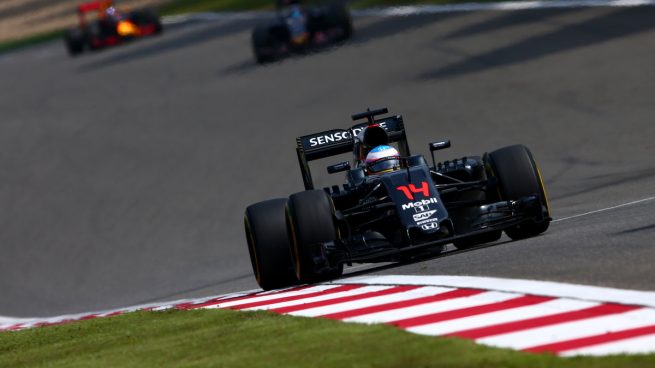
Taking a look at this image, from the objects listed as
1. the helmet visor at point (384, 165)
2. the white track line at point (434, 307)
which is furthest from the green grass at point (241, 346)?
the helmet visor at point (384, 165)

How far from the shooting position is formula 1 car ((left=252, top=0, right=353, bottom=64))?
33.4m

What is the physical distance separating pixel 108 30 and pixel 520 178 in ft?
113

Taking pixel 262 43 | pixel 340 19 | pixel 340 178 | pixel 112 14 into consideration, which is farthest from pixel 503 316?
pixel 112 14

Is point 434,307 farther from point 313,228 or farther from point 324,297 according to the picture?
point 313,228

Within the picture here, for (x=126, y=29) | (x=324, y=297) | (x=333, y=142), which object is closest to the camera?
(x=324, y=297)

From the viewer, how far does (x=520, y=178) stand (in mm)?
12922

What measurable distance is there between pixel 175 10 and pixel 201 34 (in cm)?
1429

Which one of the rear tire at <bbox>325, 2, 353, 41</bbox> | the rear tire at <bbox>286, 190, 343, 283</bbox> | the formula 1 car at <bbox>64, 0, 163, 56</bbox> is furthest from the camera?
the formula 1 car at <bbox>64, 0, 163, 56</bbox>

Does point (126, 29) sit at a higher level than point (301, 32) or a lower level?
higher

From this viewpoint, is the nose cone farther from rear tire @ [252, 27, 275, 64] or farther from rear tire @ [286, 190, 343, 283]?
rear tire @ [286, 190, 343, 283]

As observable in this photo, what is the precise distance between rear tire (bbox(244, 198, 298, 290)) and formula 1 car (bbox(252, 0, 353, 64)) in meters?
20.7

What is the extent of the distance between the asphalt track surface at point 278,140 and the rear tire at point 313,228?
2.28 feet

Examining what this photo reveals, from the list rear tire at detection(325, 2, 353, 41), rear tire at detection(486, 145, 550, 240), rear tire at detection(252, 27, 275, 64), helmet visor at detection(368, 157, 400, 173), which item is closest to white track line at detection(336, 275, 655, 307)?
rear tire at detection(486, 145, 550, 240)

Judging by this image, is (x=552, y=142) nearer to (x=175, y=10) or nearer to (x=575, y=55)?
(x=575, y=55)
